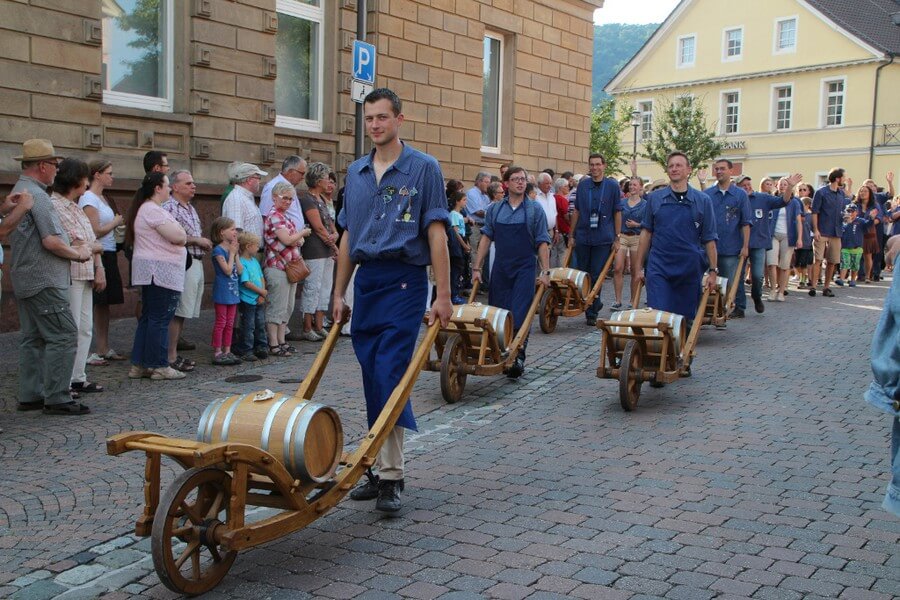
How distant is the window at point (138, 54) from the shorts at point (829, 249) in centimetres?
1186

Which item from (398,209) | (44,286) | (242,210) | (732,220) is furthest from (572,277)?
(398,209)

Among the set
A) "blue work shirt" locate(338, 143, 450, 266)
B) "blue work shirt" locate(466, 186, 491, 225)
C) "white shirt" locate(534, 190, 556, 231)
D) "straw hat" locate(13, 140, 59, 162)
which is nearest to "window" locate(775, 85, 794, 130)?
"white shirt" locate(534, 190, 556, 231)

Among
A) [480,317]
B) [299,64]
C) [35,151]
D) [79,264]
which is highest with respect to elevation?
[299,64]

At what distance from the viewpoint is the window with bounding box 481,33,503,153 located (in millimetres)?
20422

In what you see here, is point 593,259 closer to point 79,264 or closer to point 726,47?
point 79,264

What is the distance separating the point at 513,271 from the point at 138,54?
6735mm

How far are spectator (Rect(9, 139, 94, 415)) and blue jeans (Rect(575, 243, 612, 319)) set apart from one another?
24.3 feet

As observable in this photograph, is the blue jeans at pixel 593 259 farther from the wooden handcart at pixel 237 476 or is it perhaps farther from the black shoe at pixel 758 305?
the wooden handcart at pixel 237 476

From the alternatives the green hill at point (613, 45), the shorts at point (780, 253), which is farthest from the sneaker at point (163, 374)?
the green hill at point (613, 45)

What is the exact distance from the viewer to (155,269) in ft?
29.5

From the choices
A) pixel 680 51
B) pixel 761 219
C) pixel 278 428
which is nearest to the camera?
pixel 278 428

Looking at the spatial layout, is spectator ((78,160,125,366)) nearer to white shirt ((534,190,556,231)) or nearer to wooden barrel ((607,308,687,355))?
wooden barrel ((607,308,687,355))

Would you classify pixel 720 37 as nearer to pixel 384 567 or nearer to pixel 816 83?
pixel 816 83

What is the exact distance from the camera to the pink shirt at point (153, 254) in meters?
8.99
